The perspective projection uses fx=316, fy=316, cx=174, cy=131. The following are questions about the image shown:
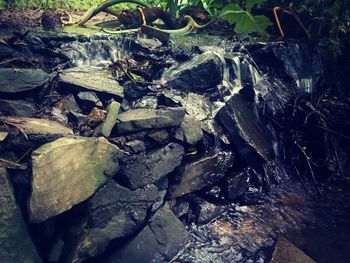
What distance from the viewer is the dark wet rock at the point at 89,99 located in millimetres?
3982

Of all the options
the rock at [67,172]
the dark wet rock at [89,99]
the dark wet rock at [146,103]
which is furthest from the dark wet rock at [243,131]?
the rock at [67,172]

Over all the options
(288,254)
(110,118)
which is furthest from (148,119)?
(288,254)

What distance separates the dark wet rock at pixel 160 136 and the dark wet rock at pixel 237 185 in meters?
1.11

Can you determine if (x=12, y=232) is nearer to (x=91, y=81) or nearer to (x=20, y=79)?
(x=20, y=79)

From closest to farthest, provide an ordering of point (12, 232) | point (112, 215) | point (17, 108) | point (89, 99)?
point (12, 232) → point (112, 215) → point (17, 108) → point (89, 99)

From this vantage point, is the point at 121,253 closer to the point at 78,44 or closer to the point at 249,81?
the point at 78,44

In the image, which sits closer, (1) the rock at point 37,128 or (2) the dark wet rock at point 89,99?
(1) the rock at point 37,128

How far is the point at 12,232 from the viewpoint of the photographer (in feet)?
8.91

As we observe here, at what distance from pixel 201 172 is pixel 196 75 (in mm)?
1639

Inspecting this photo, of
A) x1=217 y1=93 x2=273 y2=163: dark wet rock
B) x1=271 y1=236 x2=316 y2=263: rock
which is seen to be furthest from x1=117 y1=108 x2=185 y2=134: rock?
x1=271 y1=236 x2=316 y2=263: rock

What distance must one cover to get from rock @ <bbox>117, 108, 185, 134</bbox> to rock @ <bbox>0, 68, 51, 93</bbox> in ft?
3.45

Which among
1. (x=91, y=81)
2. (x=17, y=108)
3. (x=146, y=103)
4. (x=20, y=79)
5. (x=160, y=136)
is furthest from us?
(x=146, y=103)

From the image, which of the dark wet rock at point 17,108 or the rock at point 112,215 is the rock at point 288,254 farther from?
the dark wet rock at point 17,108

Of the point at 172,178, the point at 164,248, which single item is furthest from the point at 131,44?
the point at 164,248
